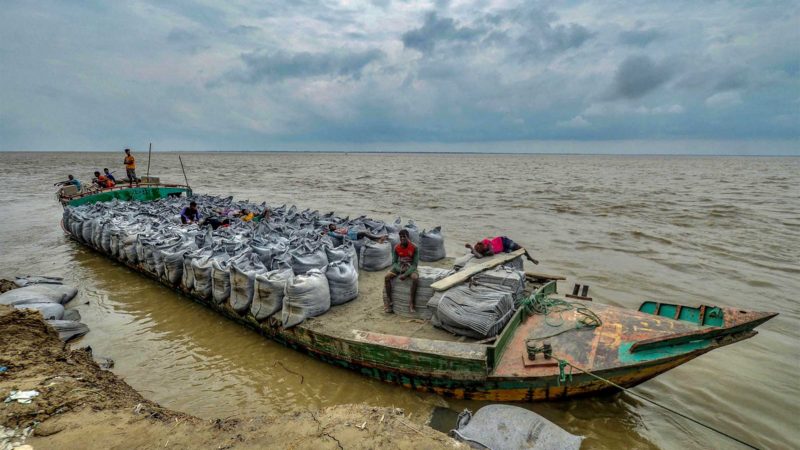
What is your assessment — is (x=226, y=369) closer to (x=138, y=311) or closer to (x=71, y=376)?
(x=71, y=376)

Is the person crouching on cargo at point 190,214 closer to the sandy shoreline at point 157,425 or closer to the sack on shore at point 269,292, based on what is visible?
the sack on shore at point 269,292

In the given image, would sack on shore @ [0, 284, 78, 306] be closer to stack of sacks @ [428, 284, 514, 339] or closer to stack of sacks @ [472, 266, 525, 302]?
stack of sacks @ [428, 284, 514, 339]

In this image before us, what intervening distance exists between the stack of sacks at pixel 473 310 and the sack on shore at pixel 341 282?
1.40 metres

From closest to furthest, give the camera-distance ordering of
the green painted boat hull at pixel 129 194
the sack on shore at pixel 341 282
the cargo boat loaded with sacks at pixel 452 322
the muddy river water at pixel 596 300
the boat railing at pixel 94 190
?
the cargo boat loaded with sacks at pixel 452 322, the muddy river water at pixel 596 300, the sack on shore at pixel 341 282, the green painted boat hull at pixel 129 194, the boat railing at pixel 94 190

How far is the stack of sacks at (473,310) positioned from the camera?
446 cm

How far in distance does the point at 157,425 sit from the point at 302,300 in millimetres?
2171

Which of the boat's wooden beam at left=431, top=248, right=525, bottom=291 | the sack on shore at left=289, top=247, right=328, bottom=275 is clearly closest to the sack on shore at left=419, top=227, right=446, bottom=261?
the boat's wooden beam at left=431, top=248, right=525, bottom=291

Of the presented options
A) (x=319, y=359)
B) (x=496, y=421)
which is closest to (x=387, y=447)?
(x=496, y=421)

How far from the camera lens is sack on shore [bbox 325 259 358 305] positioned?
5.65 metres

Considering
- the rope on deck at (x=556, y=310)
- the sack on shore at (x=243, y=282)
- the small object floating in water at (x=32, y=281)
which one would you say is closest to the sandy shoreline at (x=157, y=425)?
the sack on shore at (x=243, y=282)

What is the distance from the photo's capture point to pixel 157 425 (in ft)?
10.6

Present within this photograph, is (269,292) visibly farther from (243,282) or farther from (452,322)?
(452,322)

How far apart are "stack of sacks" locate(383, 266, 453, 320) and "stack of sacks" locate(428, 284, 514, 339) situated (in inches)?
15.6

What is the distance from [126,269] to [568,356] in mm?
10119
